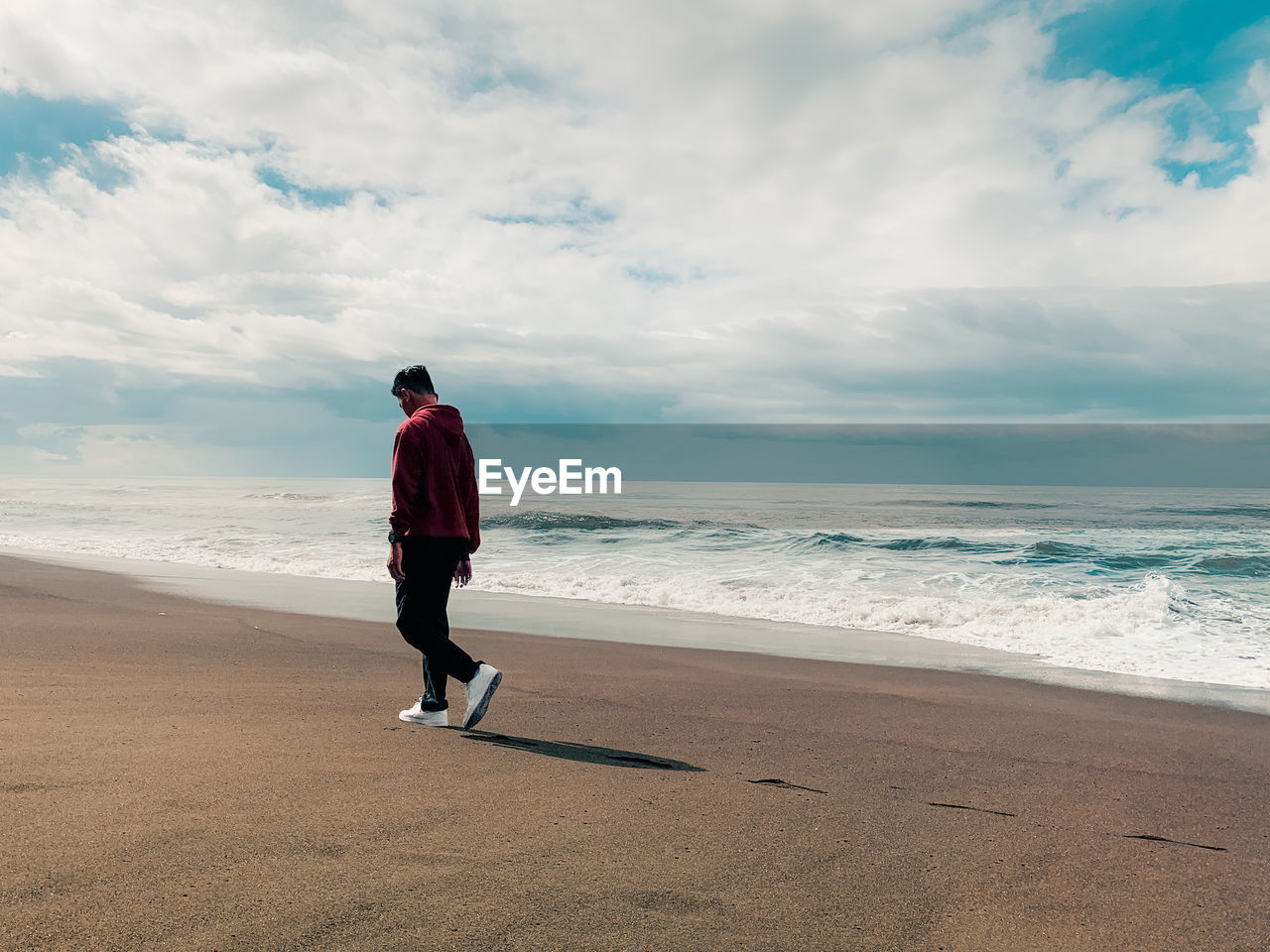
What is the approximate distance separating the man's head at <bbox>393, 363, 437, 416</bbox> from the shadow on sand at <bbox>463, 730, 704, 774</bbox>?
1849mm

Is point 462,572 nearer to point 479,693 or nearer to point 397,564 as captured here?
point 397,564

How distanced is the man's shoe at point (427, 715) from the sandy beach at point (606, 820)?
3.6 inches

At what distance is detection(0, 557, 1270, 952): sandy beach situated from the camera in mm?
2098

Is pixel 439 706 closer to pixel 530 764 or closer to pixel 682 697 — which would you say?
pixel 530 764

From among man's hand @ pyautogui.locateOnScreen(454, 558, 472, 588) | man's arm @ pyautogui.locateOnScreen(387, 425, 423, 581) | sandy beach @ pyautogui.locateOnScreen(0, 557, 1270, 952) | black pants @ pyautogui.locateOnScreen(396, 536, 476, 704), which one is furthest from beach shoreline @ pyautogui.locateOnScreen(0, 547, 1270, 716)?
man's arm @ pyautogui.locateOnScreen(387, 425, 423, 581)

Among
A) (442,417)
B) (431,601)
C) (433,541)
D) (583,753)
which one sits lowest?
(583,753)

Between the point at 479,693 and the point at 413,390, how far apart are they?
5.69ft

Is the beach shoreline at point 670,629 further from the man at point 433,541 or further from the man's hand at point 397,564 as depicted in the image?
the man's hand at point 397,564

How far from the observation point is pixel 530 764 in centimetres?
357

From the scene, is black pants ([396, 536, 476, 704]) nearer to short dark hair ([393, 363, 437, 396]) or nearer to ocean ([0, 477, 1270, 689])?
short dark hair ([393, 363, 437, 396])

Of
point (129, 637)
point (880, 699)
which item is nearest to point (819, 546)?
point (880, 699)

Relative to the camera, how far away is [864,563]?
57.6 feet

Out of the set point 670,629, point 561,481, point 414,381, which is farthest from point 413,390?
point 561,481

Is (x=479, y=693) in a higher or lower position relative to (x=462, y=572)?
lower
